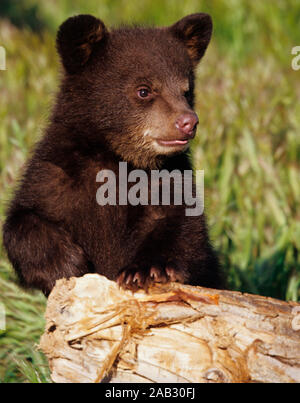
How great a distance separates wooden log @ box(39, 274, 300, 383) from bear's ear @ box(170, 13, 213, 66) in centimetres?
191

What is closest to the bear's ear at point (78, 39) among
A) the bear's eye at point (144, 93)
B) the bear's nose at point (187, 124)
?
the bear's eye at point (144, 93)

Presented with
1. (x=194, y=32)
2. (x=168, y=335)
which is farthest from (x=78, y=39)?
(x=168, y=335)

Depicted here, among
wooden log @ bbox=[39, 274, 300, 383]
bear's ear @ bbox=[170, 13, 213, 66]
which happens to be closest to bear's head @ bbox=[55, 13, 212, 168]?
bear's ear @ bbox=[170, 13, 213, 66]

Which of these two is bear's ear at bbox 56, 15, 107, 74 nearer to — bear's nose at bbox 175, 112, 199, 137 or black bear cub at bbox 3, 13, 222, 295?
black bear cub at bbox 3, 13, 222, 295

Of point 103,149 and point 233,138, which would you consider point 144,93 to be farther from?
point 233,138

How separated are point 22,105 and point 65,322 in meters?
4.73

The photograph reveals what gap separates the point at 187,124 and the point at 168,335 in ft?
4.07

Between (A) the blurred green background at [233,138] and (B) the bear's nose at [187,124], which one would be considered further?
(A) the blurred green background at [233,138]

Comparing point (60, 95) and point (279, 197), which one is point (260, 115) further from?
point (60, 95)

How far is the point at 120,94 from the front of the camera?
3.96 m

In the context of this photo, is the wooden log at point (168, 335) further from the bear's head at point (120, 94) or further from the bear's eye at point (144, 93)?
the bear's eye at point (144, 93)

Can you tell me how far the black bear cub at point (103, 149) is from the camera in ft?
12.8

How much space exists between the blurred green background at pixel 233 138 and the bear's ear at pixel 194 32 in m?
0.93

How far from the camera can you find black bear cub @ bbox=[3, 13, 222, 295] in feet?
12.8
